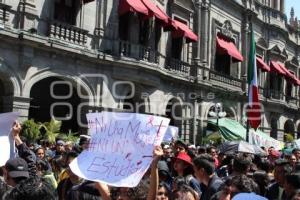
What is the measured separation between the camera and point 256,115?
20500mm

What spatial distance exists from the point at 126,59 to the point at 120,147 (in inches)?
480

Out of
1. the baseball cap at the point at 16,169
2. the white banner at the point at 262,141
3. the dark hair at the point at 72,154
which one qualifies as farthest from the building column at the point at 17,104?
the baseball cap at the point at 16,169

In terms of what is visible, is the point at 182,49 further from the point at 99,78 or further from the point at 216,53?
the point at 99,78

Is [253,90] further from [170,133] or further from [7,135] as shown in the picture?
[7,135]

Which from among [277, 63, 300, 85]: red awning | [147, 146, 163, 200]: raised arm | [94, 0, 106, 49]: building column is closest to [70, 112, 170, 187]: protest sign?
[147, 146, 163, 200]: raised arm

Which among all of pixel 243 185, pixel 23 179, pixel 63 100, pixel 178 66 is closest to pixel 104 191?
pixel 23 179

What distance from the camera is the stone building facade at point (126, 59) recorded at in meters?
13.9

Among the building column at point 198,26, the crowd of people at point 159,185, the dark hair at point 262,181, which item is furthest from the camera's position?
the building column at point 198,26

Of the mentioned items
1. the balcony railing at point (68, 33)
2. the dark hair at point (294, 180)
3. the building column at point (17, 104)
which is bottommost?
the dark hair at point (294, 180)

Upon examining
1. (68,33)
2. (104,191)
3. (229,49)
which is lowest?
(104,191)

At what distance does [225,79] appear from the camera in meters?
23.0

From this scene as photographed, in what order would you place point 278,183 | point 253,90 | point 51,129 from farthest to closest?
point 253,90
point 51,129
point 278,183

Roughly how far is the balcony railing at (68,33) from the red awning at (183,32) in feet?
13.9

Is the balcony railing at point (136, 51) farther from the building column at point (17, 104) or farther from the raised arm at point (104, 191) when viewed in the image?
the raised arm at point (104, 191)
